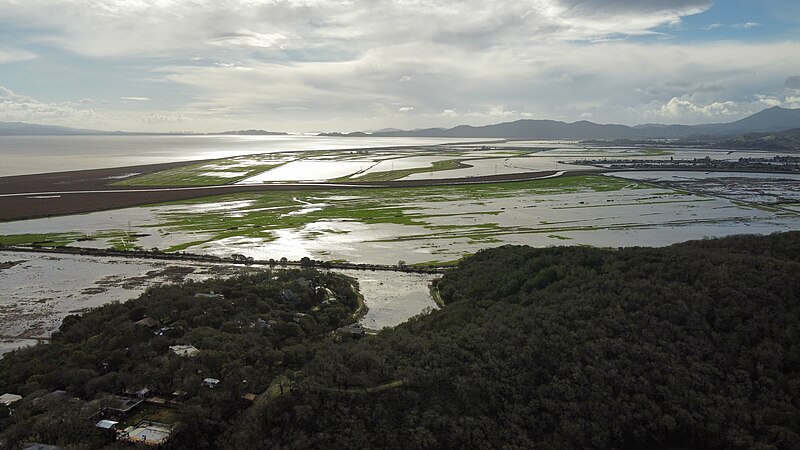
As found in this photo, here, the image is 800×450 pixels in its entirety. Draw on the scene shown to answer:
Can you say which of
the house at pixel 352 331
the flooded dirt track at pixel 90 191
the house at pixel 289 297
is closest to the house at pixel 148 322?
the house at pixel 289 297

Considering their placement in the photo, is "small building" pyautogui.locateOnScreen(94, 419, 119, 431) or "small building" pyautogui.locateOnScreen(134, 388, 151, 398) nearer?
"small building" pyautogui.locateOnScreen(94, 419, 119, 431)

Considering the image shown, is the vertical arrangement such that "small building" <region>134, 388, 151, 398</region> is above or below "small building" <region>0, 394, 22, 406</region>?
above

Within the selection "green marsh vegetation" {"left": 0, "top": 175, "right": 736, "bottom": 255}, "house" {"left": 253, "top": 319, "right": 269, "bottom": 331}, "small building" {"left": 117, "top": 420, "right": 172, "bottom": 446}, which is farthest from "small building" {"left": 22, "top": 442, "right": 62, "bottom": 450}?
"green marsh vegetation" {"left": 0, "top": 175, "right": 736, "bottom": 255}

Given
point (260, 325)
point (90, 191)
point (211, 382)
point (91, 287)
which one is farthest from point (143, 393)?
point (90, 191)

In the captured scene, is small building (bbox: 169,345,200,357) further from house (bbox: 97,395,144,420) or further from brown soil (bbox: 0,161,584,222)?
brown soil (bbox: 0,161,584,222)

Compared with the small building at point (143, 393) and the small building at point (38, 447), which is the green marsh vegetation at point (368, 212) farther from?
the small building at point (38, 447)

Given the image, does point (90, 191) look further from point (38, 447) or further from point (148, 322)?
point (38, 447)
